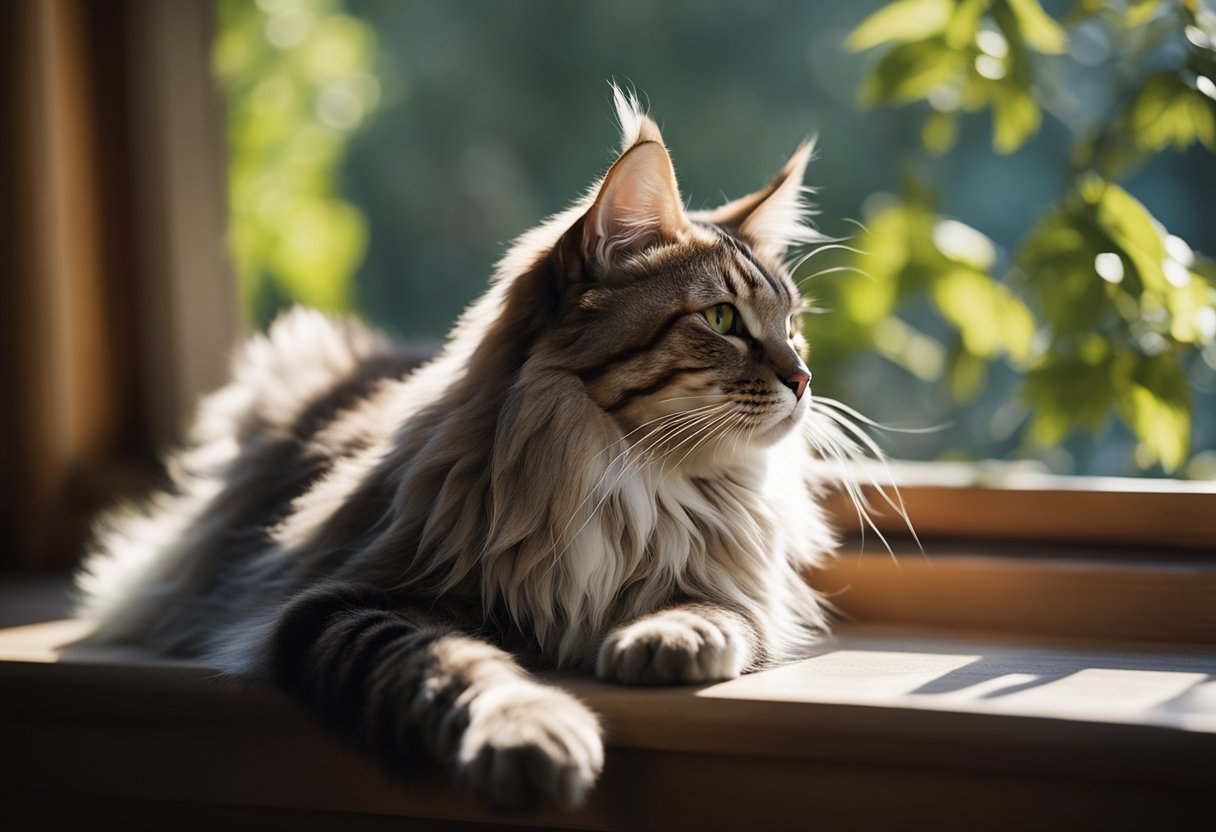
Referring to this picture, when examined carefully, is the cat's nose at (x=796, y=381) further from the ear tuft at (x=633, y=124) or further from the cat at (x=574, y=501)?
the ear tuft at (x=633, y=124)

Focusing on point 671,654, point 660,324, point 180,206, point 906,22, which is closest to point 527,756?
point 671,654

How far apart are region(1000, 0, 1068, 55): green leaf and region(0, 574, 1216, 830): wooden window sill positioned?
925mm

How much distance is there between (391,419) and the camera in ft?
4.73

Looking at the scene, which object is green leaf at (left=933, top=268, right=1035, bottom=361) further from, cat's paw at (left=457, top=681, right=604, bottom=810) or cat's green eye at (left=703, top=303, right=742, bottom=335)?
cat's paw at (left=457, top=681, right=604, bottom=810)

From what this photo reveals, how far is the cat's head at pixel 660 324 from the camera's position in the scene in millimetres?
1205

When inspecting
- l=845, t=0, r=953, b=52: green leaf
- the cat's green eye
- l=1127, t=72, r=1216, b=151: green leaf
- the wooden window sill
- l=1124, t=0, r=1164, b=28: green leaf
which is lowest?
the wooden window sill

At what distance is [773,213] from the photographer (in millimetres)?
1478

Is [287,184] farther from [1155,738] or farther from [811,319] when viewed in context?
[1155,738]

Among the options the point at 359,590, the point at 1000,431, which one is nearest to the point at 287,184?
the point at 359,590

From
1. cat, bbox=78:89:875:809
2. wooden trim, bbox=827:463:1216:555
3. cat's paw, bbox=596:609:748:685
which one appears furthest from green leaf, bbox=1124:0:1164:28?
cat's paw, bbox=596:609:748:685

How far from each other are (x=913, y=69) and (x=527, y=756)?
122 cm

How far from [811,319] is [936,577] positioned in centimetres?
53

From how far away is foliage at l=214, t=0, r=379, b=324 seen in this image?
239cm

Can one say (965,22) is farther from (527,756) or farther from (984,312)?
(527,756)
